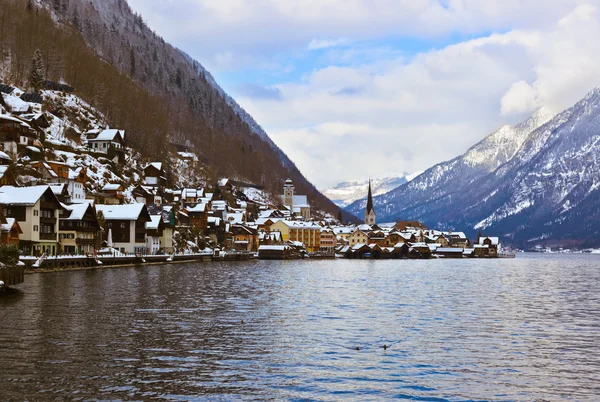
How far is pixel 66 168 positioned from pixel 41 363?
12139cm

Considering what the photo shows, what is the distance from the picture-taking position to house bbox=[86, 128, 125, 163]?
182 metres

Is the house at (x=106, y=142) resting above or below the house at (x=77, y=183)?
above

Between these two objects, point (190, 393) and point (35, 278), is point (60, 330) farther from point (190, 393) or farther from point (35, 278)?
point (35, 278)

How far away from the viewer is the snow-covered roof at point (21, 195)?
103438mm

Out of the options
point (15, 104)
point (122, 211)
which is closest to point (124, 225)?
point (122, 211)

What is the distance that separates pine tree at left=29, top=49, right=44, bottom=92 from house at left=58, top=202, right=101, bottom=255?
81385 mm

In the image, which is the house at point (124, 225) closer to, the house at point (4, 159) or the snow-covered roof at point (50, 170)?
the snow-covered roof at point (50, 170)

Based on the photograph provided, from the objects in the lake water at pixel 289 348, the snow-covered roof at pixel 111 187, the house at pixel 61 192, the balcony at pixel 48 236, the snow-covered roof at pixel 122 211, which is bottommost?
the lake water at pixel 289 348

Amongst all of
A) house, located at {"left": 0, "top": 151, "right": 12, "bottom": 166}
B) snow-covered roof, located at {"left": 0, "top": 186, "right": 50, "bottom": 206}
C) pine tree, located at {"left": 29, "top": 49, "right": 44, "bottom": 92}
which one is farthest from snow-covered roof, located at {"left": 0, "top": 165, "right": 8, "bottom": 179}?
pine tree, located at {"left": 29, "top": 49, "right": 44, "bottom": 92}

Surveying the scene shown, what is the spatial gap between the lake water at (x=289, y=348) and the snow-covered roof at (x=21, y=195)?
41323mm

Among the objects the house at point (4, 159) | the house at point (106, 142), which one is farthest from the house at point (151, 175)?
the house at point (4, 159)

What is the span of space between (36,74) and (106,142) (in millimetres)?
29696

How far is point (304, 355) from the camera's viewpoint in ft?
115

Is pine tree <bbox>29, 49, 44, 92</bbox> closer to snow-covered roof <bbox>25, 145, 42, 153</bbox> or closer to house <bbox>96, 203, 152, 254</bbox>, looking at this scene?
snow-covered roof <bbox>25, 145, 42, 153</bbox>
